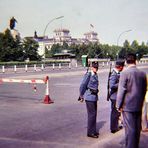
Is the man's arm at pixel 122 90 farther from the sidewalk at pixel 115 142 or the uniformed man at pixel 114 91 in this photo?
the uniformed man at pixel 114 91

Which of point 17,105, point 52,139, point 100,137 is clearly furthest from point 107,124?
point 17,105

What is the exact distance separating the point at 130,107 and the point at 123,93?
0.83ft

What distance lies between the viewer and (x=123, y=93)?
6.15m

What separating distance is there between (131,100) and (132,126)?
0.42 meters

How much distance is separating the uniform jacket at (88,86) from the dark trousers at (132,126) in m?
2.59

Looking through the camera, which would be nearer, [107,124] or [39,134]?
[39,134]

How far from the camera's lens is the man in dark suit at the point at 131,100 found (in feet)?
20.1

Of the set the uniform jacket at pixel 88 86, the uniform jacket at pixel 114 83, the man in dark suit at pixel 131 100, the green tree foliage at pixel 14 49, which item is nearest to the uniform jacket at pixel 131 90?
the man in dark suit at pixel 131 100

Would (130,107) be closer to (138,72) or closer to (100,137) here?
(138,72)

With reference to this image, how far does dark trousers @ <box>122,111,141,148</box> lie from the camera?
6148 mm

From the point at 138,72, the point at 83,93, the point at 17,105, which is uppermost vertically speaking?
the point at 138,72

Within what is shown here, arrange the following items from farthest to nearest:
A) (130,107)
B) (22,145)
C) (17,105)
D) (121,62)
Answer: (17,105) → (121,62) → (22,145) → (130,107)

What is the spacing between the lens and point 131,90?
615 cm

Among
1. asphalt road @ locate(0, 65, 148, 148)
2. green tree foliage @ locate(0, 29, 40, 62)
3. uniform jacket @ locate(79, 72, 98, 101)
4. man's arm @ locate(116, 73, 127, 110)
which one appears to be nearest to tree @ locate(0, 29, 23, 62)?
green tree foliage @ locate(0, 29, 40, 62)
